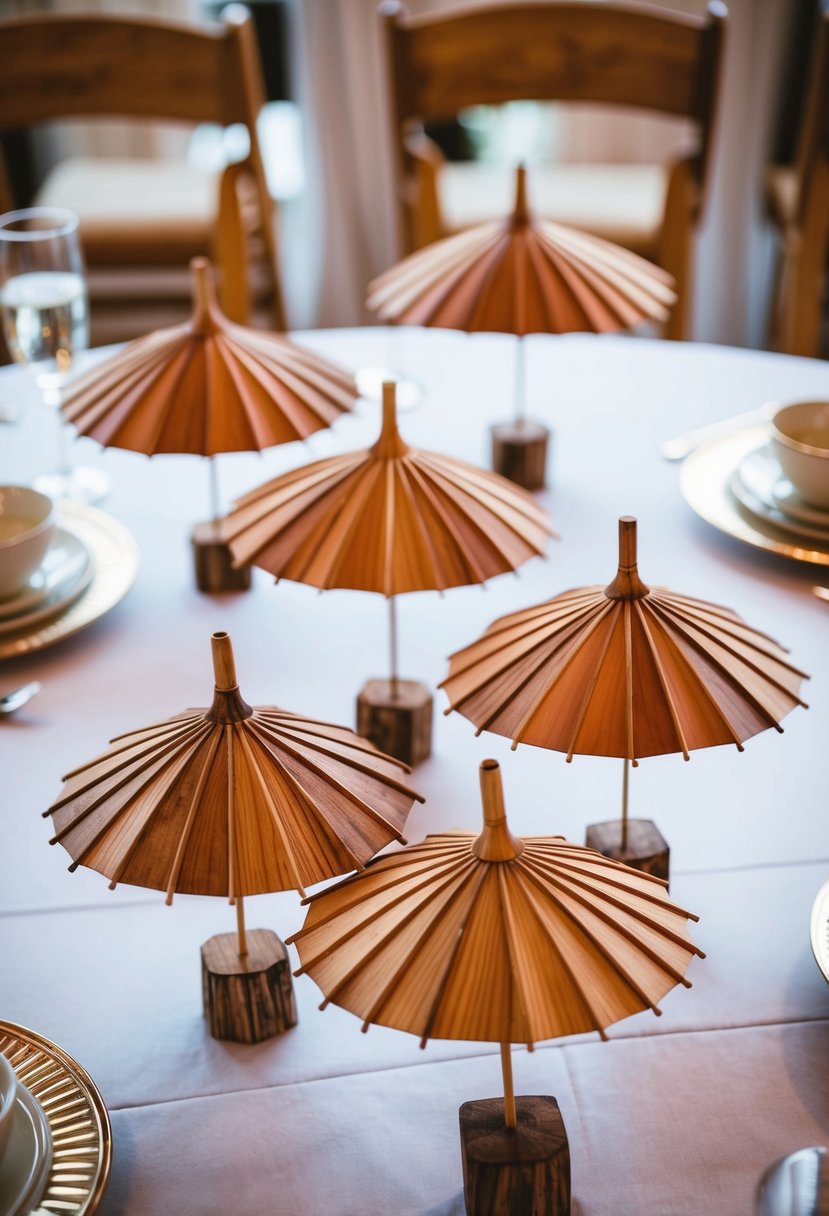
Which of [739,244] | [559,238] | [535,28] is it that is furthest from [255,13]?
[559,238]

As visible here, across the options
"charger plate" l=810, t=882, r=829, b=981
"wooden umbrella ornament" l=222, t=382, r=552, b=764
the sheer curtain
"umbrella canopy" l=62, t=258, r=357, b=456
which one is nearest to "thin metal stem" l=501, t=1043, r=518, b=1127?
"charger plate" l=810, t=882, r=829, b=981

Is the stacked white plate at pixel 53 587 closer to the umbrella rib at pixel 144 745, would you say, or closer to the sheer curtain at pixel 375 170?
the umbrella rib at pixel 144 745

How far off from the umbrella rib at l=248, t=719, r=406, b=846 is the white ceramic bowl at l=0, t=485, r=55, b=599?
1.58 feet

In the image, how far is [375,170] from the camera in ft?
11.7

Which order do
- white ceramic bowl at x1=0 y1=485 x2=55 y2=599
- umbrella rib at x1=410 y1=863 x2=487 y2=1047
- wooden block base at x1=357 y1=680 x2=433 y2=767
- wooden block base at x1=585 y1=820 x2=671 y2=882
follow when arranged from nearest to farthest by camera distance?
umbrella rib at x1=410 y1=863 x2=487 y2=1047
wooden block base at x1=585 y1=820 x2=671 y2=882
wooden block base at x1=357 y1=680 x2=433 y2=767
white ceramic bowl at x1=0 y1=485 x2=55 y2=599

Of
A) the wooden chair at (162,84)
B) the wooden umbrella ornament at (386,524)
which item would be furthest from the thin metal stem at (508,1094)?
the wooden chair at (162,84)

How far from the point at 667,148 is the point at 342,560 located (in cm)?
300

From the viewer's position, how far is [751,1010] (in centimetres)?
81

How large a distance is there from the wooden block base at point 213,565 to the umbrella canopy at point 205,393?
6.7 inches

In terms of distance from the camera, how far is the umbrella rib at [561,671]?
748mm

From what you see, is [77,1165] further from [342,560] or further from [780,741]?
[780,741]

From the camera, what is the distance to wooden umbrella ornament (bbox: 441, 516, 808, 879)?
2.43 feet

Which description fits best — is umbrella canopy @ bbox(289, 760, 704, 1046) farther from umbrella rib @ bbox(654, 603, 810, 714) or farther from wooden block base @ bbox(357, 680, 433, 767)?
wooden block base @ bbox(357, 680, 433, 767)

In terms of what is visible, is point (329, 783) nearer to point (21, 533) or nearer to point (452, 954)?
point (452, 954)
